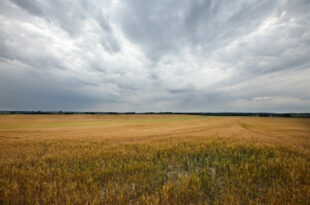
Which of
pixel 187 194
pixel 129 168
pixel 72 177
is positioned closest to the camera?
pixel 187 194

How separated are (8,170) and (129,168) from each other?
17.4ft

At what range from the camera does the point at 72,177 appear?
4.62 meters

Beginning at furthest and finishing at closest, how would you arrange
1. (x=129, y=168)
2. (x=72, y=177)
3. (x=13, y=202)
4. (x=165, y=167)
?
1. (x=165, y=167)
2. (x=129, y=168)
3. (x=72, y=177)
4. (x=13, y=202)

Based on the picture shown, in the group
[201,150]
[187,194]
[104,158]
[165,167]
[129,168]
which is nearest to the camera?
[187,194]

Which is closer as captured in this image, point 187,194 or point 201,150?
point 187,194

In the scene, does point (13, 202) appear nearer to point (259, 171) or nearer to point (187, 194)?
point (187, 194)

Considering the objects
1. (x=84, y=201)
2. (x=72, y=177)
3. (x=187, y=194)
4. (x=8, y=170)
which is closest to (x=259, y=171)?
(x=187, y=194)

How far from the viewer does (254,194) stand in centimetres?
364

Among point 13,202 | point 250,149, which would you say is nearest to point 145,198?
point 13,202

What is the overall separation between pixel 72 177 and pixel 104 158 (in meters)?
2.44

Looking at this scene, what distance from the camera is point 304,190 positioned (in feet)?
11.9

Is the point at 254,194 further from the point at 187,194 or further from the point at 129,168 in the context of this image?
the point at 129,168

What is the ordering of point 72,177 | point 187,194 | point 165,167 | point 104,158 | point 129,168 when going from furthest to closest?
point 104,158, point 165,167, point 129,168, point 72,177, point 187,194

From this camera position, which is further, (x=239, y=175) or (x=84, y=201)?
(x=239, y=175)
